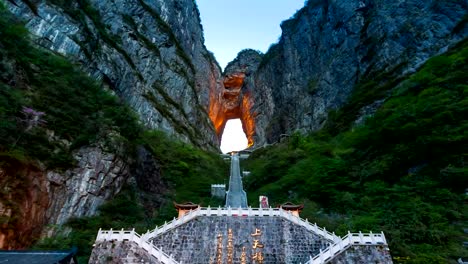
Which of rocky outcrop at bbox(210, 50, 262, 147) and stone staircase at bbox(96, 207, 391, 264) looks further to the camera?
rocky outcrop at bbox(210, 50, 262, 147)

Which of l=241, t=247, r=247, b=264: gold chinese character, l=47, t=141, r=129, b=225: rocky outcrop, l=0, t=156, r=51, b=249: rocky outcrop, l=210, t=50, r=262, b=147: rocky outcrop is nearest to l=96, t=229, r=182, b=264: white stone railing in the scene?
l=241, t=247, r=247, b=264: gold chinese character

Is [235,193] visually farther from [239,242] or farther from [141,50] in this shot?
[141,50]

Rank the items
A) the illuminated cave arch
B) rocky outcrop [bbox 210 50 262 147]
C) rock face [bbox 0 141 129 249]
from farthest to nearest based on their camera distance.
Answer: rocky outcrop [bbox 210 50 262 147] → the illuminated cave arch → rock face [bbox 0 141 129 249]

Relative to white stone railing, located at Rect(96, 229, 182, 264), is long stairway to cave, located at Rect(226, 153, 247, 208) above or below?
above

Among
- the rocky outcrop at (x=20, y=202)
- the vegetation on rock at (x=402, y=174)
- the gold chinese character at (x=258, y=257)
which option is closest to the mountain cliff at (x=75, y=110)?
the rocky outcrop at (x=20, y=202)

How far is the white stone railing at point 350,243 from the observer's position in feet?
58.5

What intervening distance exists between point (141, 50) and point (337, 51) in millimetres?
36969

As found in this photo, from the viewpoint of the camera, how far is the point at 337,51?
62.0 metres

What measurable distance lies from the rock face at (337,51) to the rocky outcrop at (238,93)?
213 inches

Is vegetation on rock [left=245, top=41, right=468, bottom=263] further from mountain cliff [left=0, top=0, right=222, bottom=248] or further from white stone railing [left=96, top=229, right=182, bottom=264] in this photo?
mountain cliff [left=0, top=0, right=222, bottom=248]

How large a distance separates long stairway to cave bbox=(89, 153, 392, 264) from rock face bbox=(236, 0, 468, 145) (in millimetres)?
35669

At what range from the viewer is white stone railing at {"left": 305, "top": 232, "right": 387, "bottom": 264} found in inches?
702

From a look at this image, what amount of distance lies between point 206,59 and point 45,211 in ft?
245

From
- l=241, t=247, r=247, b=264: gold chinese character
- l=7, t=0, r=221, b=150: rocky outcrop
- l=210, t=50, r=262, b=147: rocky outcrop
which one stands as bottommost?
l=241, t=247, r=247, b=264: gold chinese character
